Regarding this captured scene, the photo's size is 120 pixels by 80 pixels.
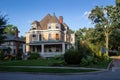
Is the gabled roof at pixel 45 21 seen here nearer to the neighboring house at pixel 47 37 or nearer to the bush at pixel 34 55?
the neighboring house at pixel 47 37

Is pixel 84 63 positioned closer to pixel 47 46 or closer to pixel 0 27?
pixel 0 27

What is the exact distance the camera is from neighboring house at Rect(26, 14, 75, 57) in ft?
190

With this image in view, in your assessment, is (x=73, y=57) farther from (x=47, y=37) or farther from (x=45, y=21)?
(x=45, y=21)

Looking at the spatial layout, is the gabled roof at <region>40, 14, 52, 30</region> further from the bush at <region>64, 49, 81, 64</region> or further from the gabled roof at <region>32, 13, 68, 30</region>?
the bush at <region>64, 49, 81, 64</region>

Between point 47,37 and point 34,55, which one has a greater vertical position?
point 47,37

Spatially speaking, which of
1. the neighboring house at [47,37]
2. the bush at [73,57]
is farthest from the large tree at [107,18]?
the bush at [73,57]

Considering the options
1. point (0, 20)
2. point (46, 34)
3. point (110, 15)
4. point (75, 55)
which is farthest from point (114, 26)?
point (0, 20)

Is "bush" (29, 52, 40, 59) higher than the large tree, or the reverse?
the large tree

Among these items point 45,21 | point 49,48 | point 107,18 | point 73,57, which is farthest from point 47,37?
point 73,57

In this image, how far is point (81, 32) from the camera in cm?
12544

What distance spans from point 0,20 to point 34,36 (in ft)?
101

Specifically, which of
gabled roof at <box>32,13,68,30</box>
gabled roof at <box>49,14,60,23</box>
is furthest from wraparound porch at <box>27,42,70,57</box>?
gabled roof at <box>49,14,60,23</box>

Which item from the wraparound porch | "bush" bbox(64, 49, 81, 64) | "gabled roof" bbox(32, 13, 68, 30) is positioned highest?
→ "gabled roof" bbox(32, 13, 68, 30)

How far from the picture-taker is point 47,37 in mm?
60125
